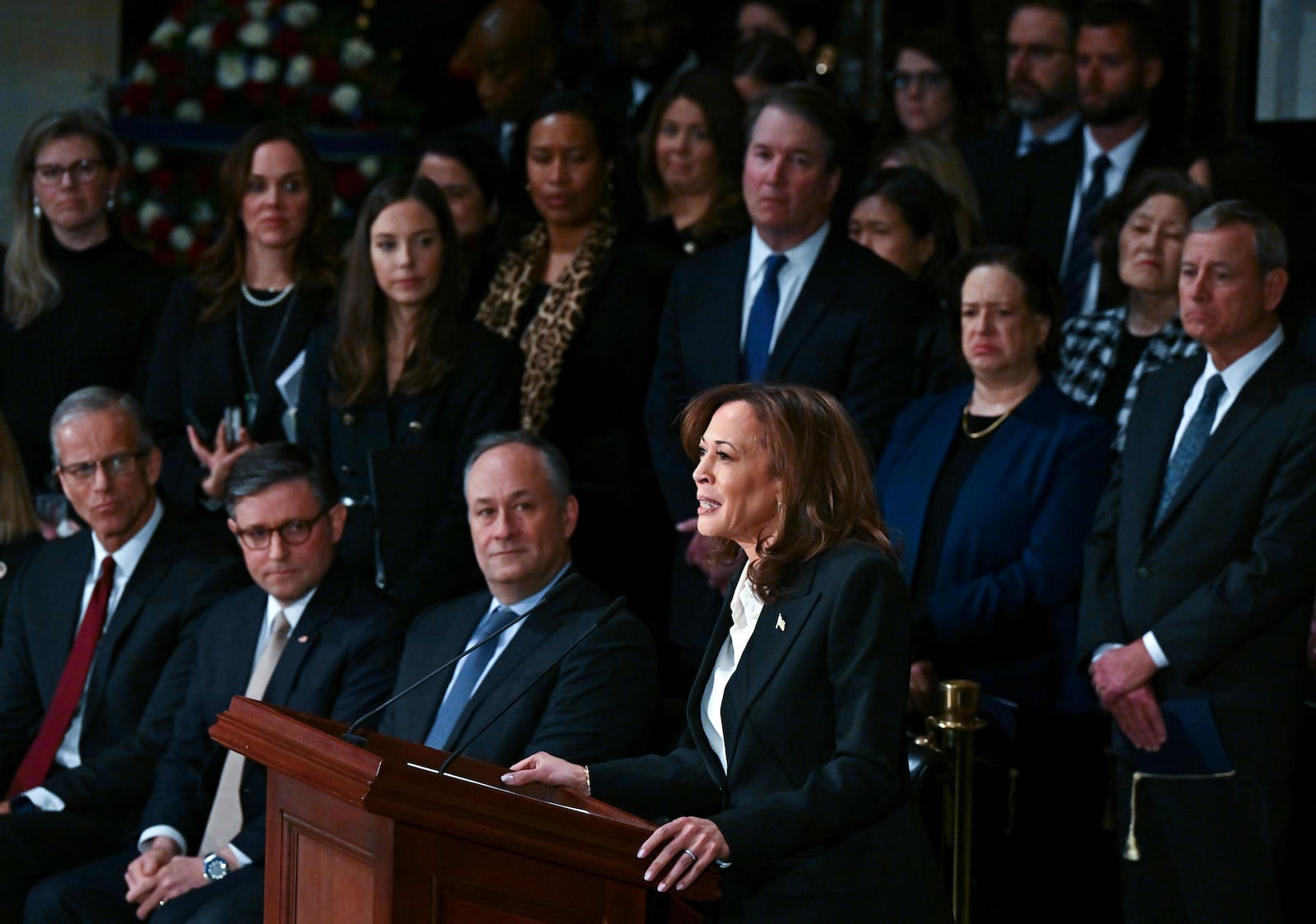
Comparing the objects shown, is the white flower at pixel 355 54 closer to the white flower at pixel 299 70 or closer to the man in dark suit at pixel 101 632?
the white flower at pixel 299 70

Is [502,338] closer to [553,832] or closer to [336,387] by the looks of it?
[336,387]

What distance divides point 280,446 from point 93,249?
1421 millimetres

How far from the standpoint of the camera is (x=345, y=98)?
656 centimetres

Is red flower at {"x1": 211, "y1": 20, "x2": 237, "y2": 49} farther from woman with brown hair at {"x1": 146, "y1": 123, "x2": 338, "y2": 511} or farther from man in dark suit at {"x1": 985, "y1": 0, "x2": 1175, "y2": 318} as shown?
man in dark suit at {"x1": 985, "y1": 0, "x2": 1175, "y2": 318}

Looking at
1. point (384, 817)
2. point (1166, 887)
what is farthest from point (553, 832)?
point (1166, 887)

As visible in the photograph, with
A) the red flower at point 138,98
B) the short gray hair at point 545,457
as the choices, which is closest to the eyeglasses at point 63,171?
the red flower at point 138,98

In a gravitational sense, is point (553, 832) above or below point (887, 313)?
below

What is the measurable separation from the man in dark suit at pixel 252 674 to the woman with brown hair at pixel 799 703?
59.1 inches

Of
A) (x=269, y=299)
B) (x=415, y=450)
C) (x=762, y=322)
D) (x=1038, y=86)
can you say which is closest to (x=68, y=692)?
(x=415, y=450)

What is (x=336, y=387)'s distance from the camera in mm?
4609

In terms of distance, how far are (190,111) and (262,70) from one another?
0.30 meters

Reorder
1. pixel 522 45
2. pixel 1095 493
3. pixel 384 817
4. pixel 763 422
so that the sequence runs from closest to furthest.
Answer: pixel 384 817, pixel 763 422, pixel 1095 493, pixel 522 45

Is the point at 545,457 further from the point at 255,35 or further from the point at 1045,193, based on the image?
the point at 255,35

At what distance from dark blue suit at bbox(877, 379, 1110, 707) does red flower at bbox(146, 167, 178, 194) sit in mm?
3620
